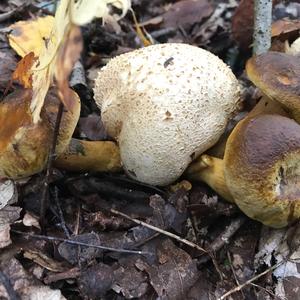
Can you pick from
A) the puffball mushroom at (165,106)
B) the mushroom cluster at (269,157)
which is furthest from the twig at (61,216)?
the mushroom cluster at (269,157)

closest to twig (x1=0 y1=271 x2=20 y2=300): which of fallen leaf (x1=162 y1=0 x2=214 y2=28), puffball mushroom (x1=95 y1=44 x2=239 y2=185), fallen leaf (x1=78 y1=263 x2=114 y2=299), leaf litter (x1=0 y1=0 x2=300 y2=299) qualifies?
leaf litter (x1=0 y1=0 x2=300 y2=299)

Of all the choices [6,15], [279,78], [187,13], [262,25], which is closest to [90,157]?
[279,78]

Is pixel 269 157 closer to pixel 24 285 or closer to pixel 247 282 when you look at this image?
pixel 247 282

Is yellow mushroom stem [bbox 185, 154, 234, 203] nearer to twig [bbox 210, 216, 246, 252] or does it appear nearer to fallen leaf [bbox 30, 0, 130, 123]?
twig [bbox 210, 216, 246, 252]

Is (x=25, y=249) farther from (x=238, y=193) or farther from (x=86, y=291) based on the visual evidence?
(x=238, y=193)

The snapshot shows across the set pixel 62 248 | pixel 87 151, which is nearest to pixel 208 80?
pixel 87 151
